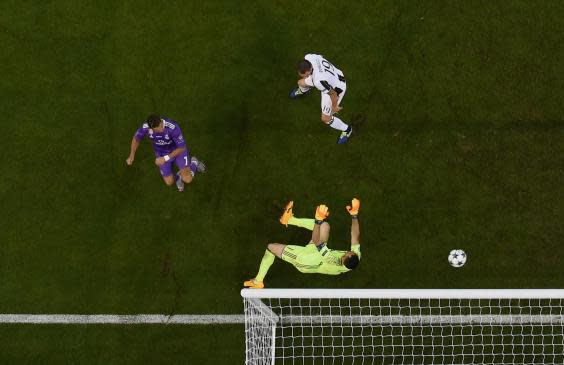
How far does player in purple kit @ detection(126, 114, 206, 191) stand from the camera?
675cm

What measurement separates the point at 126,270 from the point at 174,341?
4.29 ft

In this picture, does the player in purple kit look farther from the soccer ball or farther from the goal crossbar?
the soccer ball

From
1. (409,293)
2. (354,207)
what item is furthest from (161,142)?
(409,293)

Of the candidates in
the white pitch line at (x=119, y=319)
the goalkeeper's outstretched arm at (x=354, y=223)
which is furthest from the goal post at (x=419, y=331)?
the goalkeeper's outstretched arm at (x=354, y=223)

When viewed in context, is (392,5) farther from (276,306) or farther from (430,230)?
(276,306)

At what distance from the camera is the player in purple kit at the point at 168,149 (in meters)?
6.75

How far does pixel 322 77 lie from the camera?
22.6ft

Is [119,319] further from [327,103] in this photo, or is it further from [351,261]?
[327,103]

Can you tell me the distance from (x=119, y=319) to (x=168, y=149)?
276 cm

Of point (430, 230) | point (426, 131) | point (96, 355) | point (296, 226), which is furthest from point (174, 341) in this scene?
point (426, 131)

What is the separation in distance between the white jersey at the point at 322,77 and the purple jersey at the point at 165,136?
1887mm

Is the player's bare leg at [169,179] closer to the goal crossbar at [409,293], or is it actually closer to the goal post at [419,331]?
the goal post at [419,331]

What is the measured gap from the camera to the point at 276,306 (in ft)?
25.5

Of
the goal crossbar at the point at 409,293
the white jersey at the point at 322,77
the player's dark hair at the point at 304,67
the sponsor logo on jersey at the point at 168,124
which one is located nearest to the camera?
the goal crossbar at the point at 409,293
